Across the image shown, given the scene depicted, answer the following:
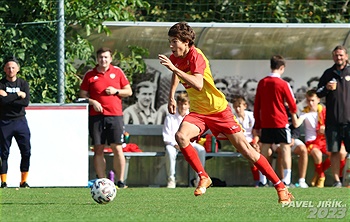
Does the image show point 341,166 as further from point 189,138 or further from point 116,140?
point 189,138

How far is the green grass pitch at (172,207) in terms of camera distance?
8.03 metres

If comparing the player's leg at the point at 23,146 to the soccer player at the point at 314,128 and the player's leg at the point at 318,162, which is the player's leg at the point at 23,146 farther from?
the player's leg at the point at 318,162

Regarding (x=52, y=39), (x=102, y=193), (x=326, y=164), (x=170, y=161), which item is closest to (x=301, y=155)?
(x=326, y=164)

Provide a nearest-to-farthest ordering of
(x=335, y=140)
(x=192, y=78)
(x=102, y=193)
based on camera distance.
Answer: (x=192, y=78) < (x=102, y=193) < (x=335, y=140)

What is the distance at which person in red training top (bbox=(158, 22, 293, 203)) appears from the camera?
977 cm

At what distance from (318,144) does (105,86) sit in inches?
163

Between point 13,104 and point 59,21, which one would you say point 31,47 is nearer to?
point 59,21

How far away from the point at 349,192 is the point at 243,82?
536cm

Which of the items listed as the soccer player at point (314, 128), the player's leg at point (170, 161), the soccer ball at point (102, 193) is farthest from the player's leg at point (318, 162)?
the soccer ball at point (102, 193)

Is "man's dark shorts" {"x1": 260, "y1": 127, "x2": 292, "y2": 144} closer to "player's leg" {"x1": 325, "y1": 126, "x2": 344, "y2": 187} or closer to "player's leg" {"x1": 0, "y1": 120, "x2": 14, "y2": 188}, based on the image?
"player's leg" {"x1": 325, "y1": 126, "x2": 344, "y2": 187}

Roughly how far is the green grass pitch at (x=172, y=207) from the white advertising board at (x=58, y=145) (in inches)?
88.5

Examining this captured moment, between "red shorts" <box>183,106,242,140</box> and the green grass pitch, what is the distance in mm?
806

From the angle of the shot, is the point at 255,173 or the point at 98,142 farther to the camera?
the point at 255,173

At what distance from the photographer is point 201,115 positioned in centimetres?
1002
